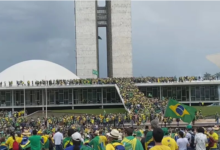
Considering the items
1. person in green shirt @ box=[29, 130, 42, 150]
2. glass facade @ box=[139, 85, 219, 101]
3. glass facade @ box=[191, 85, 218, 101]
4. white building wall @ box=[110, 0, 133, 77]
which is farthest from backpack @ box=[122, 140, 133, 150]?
white building wall @ box=[110, 0, 133, 77]

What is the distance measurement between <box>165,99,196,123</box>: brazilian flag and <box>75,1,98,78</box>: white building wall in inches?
2000

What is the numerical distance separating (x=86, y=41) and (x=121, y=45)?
578cm

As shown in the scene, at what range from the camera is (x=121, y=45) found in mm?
64562

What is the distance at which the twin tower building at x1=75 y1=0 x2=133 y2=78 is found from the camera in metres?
64.0

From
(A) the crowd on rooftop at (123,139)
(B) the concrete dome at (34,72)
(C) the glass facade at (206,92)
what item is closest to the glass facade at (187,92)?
(C) the glass facade at (206,92)

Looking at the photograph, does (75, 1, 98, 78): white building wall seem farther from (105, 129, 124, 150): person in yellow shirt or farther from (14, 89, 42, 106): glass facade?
(105, 129, 124, 150): person in yellow shirt

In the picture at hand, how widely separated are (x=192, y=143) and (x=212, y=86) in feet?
139

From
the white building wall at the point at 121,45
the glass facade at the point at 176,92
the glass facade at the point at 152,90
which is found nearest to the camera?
the glass facade at the point at 152,90

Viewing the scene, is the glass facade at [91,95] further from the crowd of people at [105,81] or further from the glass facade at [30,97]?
the crowd of people at [105,81]

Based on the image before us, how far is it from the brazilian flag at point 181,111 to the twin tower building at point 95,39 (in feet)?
167

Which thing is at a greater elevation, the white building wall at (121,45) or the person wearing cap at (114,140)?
the white building wall at (121,45)

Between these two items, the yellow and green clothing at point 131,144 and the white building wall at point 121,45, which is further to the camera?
the white building wall at point 121,45

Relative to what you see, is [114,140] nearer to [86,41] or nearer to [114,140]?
[114,140]

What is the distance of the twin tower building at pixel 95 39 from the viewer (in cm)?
6397
